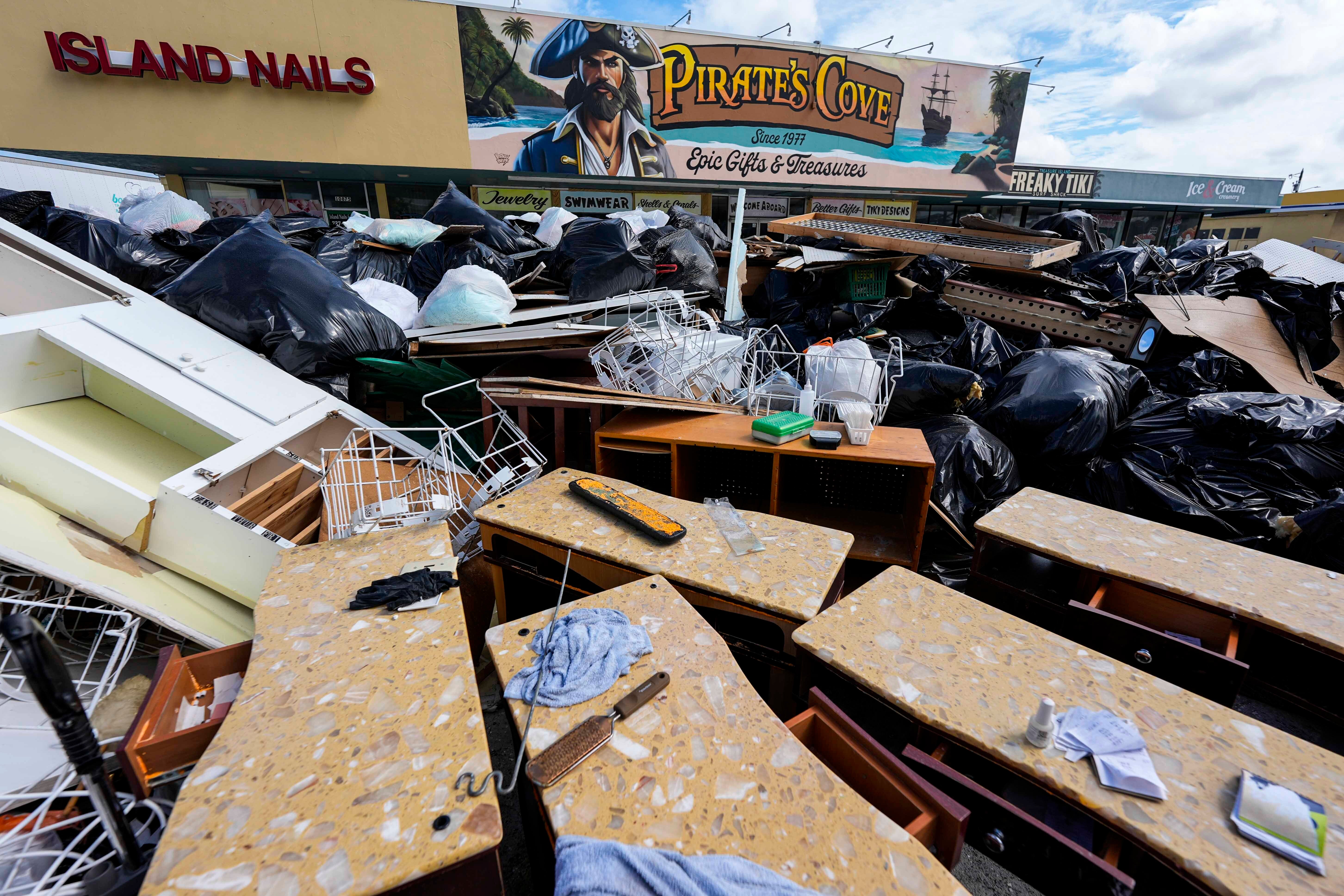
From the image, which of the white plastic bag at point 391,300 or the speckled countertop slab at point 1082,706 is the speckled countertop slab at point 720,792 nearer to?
the speckled countertop slab at point 1082,706

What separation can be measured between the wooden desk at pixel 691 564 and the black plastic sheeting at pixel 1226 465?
1690 millimetres

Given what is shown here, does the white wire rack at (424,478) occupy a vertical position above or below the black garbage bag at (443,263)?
below

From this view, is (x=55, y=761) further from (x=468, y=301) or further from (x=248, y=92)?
(x=248, y=92)

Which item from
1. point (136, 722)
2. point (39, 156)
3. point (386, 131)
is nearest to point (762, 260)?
point (136, 722)

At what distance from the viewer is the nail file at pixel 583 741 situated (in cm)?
99

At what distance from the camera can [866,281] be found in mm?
3697

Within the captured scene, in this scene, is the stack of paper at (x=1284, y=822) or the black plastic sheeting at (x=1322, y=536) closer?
the stack of paper at (x=1284, y=822)

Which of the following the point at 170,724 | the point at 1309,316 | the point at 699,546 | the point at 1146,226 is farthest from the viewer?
the point at 1146,226

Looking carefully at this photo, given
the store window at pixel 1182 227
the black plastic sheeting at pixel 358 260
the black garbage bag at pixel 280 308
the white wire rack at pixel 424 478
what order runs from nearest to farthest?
the white wire rack at pixel 424 478
the black garbage bag at pixel 280 308
the black plastic sheeting at pixel 358 260
the store window at pixel 1182 227

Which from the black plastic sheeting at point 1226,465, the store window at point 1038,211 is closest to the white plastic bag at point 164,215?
the black plastic sheeting at point 1226,465

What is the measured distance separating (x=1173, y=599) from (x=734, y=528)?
1194 mm

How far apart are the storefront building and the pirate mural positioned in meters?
0.03

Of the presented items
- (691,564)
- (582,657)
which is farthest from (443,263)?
(582,657)

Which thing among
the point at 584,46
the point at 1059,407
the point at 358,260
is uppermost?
the point at 584,46
